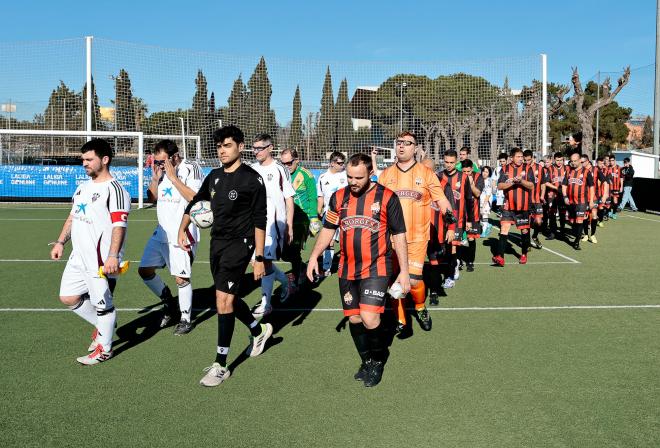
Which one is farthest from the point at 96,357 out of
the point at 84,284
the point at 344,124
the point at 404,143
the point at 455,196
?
the point at 344,124

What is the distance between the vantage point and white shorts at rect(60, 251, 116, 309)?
5.56 meters

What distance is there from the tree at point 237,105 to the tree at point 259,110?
20 cm

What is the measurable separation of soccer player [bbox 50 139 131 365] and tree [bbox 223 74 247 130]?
17899 millimetres

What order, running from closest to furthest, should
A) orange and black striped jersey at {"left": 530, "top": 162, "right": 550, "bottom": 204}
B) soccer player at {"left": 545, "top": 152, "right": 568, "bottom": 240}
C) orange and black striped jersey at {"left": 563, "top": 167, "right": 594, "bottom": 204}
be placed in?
orange and black striped jersey at {"left": 530, "top": 162, "right": 550, "bottom": 204}
orange and black striped jersey at {"left": 563, "top": 167, "right": 594, "bottom": 204}
soccer player at {"left": 545, "top": 152, "right": 568, "bottom": 240}

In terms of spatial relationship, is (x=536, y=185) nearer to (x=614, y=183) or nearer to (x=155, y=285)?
(x=155, y=285)

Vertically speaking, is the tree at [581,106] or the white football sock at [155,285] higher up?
the tree at [581,106]

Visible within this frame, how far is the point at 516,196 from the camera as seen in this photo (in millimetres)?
11656

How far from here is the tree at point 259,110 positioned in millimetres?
22734

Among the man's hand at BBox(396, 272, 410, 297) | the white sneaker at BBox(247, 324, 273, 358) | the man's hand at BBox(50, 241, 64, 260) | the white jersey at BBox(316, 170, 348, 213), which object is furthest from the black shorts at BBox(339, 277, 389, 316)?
the white jersey at BBox(316, 170, 348, 213)

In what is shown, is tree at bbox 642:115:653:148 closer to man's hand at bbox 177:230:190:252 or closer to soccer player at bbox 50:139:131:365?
man's hand at bbox 177:230:190:252

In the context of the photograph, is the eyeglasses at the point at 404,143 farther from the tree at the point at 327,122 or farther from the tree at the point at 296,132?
the tree at the point at 327,122

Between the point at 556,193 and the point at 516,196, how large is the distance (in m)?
5.27

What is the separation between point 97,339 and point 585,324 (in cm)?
517

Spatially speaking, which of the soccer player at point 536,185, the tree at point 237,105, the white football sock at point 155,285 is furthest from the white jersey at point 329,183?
the tree at point 237,105
